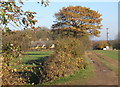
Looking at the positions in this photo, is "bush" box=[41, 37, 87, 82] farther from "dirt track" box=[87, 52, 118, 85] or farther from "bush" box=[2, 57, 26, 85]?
"bush" box=[2, 57, 26, 85]

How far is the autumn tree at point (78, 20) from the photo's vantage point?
3900cm

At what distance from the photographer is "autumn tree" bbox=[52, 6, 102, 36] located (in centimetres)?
3900

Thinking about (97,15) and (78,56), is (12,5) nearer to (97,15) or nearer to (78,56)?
(78,56)

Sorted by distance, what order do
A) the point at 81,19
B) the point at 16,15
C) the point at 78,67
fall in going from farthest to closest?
the point at 81,19 → the point at 78,67 → the point at 16,15

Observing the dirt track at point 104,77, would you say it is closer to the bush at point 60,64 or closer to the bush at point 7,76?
the bush at point 60,64

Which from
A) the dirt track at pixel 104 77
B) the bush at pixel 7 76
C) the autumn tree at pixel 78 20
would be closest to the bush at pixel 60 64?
→ the dirt track at pixel 104 77

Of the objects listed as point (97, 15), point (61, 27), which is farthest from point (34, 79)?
point (97, 15)

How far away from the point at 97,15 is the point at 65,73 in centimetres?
2916

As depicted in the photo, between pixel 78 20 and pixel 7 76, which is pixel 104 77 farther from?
pixel 78 20

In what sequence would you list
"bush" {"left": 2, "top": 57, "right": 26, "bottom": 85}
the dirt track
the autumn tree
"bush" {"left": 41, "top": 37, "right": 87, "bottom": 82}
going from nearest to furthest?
1. "bush" {"left": 2, "top": 57, "right": 26, "bottom": 85}
2. the dirt track
3. "bush" {"left": 41, "top": 37, "right": 87, "bottom": 82}
4. the autumn tree

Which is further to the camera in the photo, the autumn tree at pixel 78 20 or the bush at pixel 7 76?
the autumn tree at pixel 78 20

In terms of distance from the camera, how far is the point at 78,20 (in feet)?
131

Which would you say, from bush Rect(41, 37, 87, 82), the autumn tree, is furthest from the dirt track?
the autumn tree

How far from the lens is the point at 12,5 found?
3268mm
